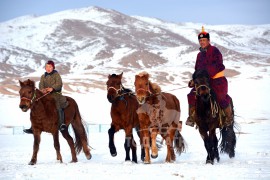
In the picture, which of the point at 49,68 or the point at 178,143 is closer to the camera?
the point at 49,68

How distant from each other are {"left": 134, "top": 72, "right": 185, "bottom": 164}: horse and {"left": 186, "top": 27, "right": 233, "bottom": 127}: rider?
705 mm

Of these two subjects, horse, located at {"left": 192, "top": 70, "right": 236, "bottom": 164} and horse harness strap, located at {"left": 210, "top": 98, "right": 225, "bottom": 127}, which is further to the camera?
horse harness strap, located at {"left": 210, "top": 98, "right": 225, "bottom": 127}

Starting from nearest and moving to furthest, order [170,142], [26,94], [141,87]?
[141,87], [26,94], [170,142]

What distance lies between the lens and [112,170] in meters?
10.3

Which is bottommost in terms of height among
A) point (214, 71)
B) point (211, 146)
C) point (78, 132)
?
point (211, 146)

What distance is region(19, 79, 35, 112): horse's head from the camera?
12203 millimetres

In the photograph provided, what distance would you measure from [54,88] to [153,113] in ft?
10.7

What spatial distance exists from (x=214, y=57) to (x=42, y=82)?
17.5 ft

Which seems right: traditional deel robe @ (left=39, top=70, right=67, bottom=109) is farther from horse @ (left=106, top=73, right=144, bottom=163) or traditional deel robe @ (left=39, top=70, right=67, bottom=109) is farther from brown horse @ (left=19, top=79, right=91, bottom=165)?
horse @ (left=106, top=73, right=144, bottom=163)

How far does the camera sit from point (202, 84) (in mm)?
11867

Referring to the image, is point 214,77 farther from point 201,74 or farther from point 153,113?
point 153,113

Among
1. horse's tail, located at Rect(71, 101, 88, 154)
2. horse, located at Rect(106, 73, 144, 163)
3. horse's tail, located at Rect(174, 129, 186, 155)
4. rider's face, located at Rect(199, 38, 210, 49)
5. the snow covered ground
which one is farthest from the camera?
horse's tail, located at Rect(71, 101, 88, 154)

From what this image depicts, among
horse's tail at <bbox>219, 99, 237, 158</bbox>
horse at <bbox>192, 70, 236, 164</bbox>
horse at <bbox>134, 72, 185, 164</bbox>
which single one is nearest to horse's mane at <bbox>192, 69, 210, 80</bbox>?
horse at <bbox>192, 70, 236, 164</bbox>

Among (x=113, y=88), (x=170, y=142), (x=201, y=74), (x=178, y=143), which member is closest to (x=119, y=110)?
(x=113, y=88)
